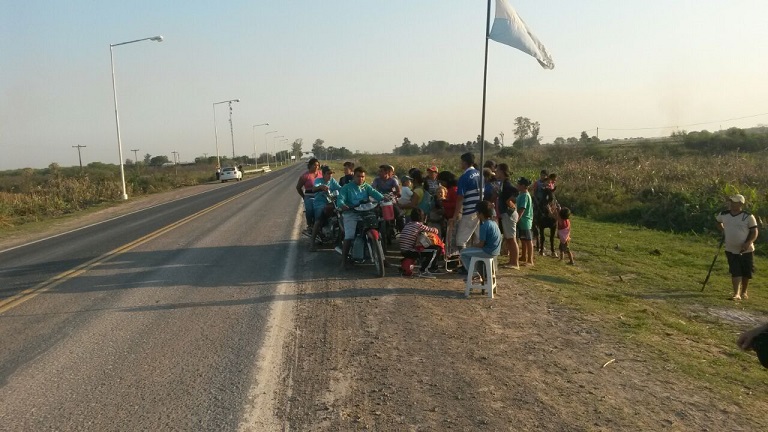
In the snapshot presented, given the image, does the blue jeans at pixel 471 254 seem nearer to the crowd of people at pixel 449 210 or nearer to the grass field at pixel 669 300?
the crowd of people at pixel 449 210

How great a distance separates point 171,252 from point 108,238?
405 cm

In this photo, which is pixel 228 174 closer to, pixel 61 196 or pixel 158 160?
pixel 61 196

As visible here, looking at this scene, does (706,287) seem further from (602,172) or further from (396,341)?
(602,172)

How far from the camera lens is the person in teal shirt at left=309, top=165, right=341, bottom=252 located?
11195mm

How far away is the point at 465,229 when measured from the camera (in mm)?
9016

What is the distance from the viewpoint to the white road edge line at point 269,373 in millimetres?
4059

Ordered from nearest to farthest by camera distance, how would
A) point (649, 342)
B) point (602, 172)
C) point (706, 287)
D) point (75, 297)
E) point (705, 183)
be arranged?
point (649, 342) → point (75, 297) → point (706, 287) → point (705, 183) → point (602, 172)

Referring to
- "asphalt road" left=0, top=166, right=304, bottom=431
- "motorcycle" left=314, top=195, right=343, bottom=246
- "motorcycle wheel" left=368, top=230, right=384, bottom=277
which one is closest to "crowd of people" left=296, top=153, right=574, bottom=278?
"motorcycle" left=314, top=195, right=343, bottom=246

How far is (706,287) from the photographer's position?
1038 centimetres

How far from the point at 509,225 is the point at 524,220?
29.2 inches

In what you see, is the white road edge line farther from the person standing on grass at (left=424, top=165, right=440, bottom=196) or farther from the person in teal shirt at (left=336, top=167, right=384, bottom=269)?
the person standing on grass at (left=424, top=165, right=440, bottom=196)

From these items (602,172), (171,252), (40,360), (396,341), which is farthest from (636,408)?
(602,172)

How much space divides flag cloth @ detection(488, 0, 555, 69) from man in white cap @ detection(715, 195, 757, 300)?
155 inches

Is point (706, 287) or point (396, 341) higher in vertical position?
point (396, 341)
